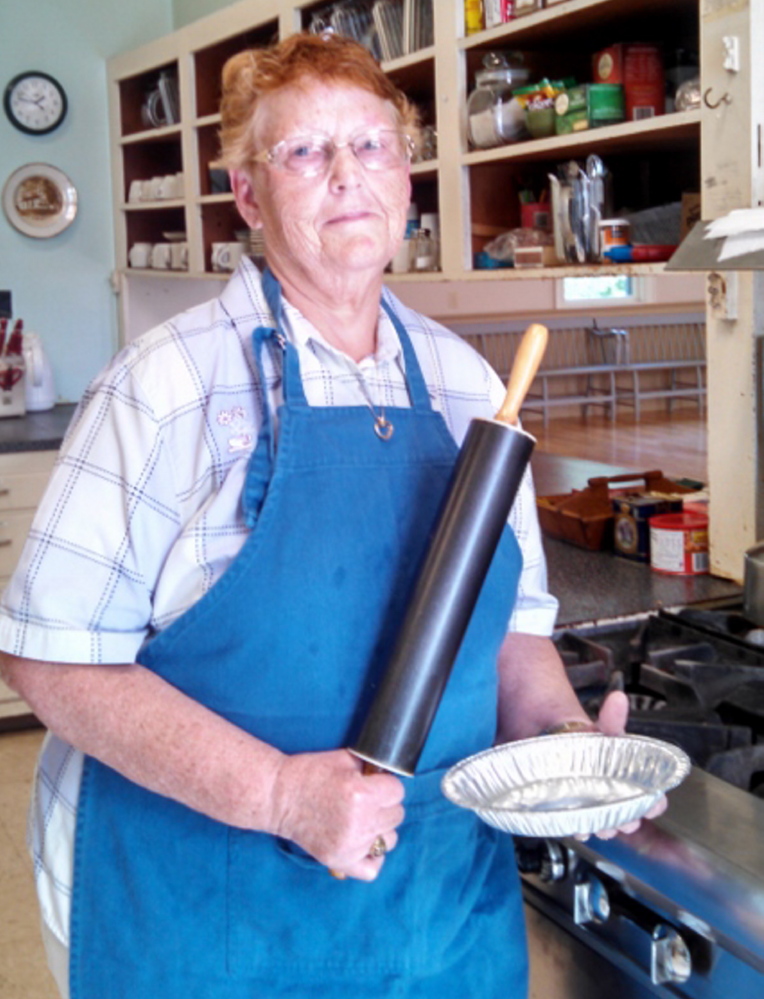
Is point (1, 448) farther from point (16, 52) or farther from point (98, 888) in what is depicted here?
point (98, 888)

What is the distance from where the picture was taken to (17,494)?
3.53 meters

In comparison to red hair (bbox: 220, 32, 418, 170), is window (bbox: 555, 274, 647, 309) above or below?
above

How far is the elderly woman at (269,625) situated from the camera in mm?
1014

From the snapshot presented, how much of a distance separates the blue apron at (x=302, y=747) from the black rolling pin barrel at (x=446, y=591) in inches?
3.2

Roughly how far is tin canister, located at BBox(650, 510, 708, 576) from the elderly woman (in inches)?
37.0

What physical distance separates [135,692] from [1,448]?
2.65m

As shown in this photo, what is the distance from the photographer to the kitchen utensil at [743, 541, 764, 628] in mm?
1673

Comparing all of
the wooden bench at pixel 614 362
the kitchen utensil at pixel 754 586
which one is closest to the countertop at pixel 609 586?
the kitchen utensil at pixel 754 586

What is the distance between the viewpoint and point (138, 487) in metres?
1.03

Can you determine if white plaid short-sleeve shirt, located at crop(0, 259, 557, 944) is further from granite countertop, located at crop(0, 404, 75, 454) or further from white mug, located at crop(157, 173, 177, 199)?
white mug, located at crop(157, 173, 177, 199)

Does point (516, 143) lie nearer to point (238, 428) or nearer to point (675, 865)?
point (238, 428)

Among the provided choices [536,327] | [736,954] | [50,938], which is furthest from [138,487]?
[736,954]

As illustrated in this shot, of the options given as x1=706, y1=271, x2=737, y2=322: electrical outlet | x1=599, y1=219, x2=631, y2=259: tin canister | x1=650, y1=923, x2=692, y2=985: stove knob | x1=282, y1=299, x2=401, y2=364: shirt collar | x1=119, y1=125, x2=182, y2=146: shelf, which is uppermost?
x1=119, y1=125, x2=182, y2=146: shelf

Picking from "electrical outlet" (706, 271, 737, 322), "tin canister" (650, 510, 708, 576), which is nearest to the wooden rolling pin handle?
"electrical outlet" (706, 271, 737, 322)
